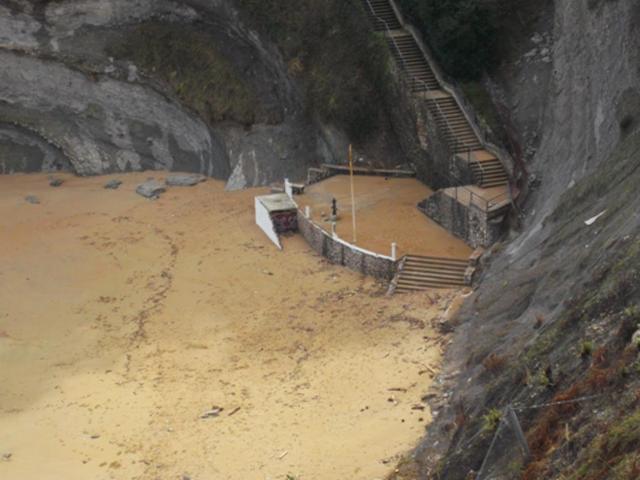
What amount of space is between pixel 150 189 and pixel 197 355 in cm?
1785

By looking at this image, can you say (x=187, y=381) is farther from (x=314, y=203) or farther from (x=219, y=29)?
(x=219, y=29)

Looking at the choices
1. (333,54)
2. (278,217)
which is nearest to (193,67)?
(333,54)

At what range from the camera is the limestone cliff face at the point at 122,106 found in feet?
143

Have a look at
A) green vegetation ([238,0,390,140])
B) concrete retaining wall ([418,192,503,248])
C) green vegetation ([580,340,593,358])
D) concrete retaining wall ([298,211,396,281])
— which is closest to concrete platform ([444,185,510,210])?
concrete retaining wall ([418,192,503,248])

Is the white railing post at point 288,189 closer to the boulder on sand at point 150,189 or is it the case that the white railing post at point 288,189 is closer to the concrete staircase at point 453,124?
the concrete staircase at point 453,124

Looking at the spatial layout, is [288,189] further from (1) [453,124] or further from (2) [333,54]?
(1) [453,124]

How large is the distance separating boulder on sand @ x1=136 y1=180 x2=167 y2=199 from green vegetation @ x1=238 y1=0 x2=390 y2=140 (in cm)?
813

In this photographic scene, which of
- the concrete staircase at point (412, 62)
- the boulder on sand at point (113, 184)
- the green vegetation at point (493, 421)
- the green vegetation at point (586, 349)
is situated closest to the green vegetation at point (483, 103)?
the concrete staircase at point (412, 62)

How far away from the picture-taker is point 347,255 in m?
32.6

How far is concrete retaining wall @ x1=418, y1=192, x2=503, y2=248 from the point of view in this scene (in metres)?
31.1

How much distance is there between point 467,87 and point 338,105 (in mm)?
5988

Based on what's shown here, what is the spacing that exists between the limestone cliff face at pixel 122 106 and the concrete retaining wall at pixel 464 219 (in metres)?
9.04

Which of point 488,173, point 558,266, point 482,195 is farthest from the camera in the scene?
point 488,173

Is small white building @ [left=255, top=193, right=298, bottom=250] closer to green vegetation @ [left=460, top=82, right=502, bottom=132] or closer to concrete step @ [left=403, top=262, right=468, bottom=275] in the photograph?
concrete step @ [left=403, top=262, right=468, bottom=275]
